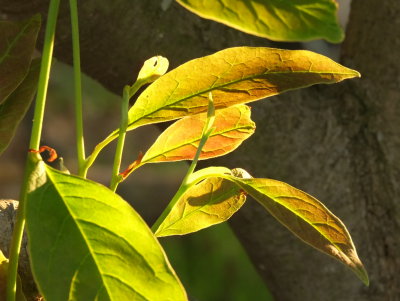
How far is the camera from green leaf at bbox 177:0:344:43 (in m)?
0.56

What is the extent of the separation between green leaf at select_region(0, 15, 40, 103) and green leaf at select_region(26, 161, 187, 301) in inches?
6.1

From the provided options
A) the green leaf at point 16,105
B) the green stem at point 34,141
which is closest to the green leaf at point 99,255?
the green stem at point 34,141

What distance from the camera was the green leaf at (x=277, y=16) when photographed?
56cm

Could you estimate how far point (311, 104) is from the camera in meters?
1.05

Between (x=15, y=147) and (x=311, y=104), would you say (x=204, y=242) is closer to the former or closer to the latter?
(x=15, y=147)

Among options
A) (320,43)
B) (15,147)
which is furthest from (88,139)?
(320,43)

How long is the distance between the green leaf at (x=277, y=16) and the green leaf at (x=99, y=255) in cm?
16

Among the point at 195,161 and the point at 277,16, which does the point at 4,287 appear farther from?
the point at 277,16

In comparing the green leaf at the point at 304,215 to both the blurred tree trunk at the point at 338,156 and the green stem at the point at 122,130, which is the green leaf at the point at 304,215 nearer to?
the green stem at the point at 122,130

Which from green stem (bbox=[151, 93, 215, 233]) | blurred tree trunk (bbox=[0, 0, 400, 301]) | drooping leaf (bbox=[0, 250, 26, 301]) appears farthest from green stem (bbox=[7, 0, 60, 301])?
blurred tree trunk (bbox=[0, 0, 400, 301])

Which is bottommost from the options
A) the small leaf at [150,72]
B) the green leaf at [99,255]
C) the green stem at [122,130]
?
the green leaf at [99,255]

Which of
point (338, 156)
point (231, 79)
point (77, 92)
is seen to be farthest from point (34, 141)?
point (338, 156)

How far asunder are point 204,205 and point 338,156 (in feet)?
1.39

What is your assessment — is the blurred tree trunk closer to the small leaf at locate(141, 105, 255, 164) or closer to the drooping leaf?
the small leaf at locate(141, 105, 255, 164)
